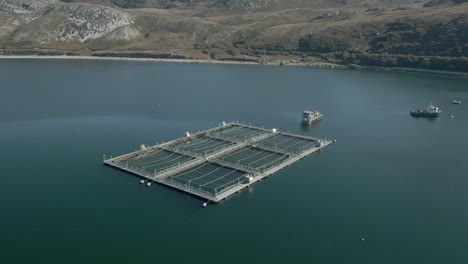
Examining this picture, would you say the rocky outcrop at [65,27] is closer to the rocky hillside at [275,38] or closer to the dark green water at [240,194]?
the rocky hillside at [275,38]

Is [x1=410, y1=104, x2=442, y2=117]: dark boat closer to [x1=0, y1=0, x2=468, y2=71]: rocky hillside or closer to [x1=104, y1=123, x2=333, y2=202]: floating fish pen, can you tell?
[x1=104, y1=123, x2=333, y2=202]: floating fish pen

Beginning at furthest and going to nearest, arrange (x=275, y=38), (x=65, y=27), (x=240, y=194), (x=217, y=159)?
(x=65, y=27) → (x=275, y=38) → (x=217, y=159) → (x=240, y=194)

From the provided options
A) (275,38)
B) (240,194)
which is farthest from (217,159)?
(275,38)

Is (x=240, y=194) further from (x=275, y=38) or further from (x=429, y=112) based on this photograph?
(x=275, y=38)

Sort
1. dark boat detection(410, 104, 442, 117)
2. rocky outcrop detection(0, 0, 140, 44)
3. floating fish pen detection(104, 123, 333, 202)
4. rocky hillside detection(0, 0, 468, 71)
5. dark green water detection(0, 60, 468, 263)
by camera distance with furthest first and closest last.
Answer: rocky outcrop detection(0, 0, 140, 44)
rocky hillside detection(0, 0, 468, 71)
dark boat detection(410, 104, 442, 117)
floating fish pen detection(104, 123, 333, 202)
dark green water detection(0, 60, 468, 263)

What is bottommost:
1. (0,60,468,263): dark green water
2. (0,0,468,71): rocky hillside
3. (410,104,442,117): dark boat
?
(0,60,468,263): dark green water

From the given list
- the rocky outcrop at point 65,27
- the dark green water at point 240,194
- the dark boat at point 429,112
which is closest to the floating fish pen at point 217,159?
the dark green water at point 240,194

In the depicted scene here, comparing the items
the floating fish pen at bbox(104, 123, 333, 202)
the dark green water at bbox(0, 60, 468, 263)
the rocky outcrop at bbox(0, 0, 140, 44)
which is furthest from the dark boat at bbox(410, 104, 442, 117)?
the rocky outcrop at bbox(0, 0, 140, 44)
